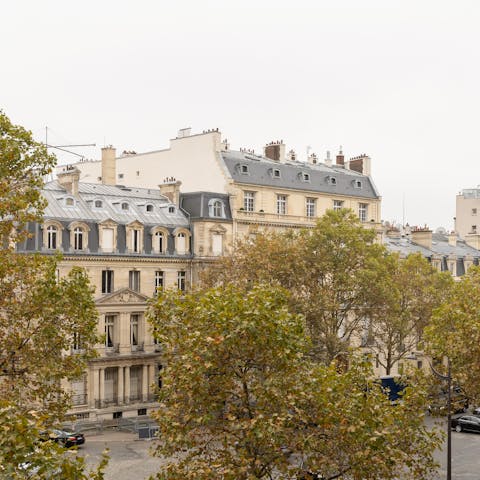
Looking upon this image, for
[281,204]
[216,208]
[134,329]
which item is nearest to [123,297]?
[134,329]

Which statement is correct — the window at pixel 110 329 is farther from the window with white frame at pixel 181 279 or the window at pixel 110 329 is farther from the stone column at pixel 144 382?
the window with white frame at pixel 181 279

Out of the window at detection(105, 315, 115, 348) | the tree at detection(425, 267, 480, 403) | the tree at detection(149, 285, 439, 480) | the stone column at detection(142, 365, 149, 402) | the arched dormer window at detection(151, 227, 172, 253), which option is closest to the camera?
the tree at detection(149, 285, 439, 480)

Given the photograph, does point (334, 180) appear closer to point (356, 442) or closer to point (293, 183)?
point (293, 183)

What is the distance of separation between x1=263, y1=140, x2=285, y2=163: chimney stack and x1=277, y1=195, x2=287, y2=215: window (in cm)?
432

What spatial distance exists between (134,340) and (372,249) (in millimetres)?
17919

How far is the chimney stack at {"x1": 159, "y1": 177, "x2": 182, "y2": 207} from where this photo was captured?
6166 cm

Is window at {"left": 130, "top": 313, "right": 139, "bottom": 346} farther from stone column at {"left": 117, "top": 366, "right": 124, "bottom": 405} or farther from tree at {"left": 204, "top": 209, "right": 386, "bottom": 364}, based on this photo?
tree at {"left": 204, "top": 209, "right": 386, "bottom": 364}

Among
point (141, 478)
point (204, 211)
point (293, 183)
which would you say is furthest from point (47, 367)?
point (293, 183)

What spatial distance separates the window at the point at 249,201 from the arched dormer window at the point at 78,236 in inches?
565

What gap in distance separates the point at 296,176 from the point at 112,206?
17586mm

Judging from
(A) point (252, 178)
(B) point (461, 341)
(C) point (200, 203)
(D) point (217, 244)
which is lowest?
(B) point (461, 341)

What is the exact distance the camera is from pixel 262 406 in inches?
843

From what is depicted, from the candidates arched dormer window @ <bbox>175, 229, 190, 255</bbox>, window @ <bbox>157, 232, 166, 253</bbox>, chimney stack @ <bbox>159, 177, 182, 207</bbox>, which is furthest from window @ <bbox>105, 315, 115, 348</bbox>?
chimney stack @ <bbox>159, 177, 182, 207</bbox>

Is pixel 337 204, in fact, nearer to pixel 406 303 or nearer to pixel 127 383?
pixel 406 303
